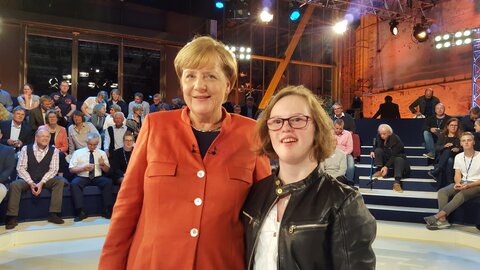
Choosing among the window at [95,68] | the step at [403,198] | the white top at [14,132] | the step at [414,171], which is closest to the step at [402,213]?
the step at [403,198]

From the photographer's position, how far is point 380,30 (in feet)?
51.1

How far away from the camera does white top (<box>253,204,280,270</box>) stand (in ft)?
3.86

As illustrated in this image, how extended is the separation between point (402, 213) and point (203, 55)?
5.69 metres

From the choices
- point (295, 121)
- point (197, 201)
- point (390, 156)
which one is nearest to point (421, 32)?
point (390, 156)

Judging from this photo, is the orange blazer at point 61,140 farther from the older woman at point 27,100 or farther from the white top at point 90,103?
the white top at point 90,103

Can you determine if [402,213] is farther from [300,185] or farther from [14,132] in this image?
[14,132]

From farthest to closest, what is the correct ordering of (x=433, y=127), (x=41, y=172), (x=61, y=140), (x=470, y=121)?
(x=433, y=127) < (x=470, y=121) < (x=61, y=140) < (x=41, y=172)

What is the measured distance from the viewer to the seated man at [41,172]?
5453mm

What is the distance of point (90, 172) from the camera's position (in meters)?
6.16

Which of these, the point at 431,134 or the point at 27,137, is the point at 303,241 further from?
the point at 431,134

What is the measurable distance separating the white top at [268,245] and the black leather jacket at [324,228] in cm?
4

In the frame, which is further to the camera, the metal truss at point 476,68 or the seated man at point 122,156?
the metal truss at point 476,68

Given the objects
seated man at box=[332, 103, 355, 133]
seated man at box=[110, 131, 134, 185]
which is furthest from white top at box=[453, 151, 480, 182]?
seated man at box=[110, 131, 134, 185]

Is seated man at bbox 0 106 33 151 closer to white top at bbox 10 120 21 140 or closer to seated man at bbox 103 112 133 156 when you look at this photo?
white top at bbox 10 120 21 140
